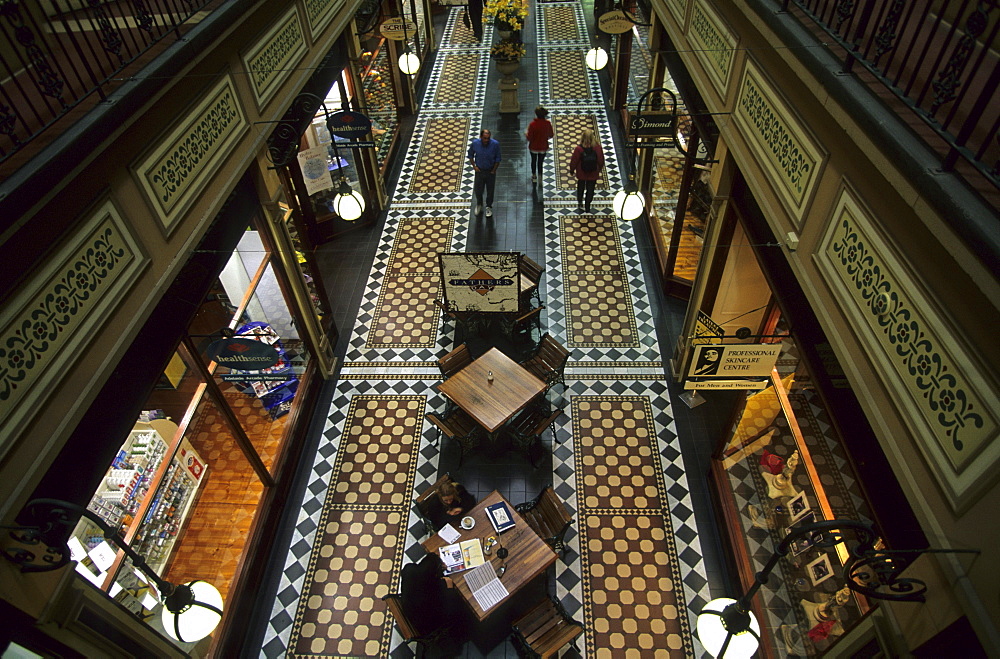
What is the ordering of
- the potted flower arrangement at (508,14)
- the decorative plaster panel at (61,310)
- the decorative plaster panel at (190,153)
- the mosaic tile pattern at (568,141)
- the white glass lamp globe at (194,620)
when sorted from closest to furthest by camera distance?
1. the decorative plaster panel at (61,310)
2. the white glass lamp globe at (194,620)
3. the decorative plaster panel at (190,153)
4. the mosaic tile pattern at (568,141)
5. the potted flower arrangement at (508,14)

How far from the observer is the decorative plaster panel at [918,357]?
8.37 feet

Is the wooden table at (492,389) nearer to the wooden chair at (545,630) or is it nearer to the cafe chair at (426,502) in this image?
the cafe chair at (426,502)

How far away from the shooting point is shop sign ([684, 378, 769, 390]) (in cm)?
564

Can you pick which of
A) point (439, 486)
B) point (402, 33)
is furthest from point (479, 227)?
point (439, 486)

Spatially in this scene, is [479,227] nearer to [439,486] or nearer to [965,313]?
[439,486]

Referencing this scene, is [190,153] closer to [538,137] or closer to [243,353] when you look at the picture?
[243,353]

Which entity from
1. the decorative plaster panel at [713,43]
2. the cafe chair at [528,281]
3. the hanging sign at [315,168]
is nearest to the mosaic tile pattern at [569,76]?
the cafe chair at [528,281]

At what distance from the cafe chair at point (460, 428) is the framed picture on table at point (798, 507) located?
11.5 feet

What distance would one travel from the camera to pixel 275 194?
6590mm

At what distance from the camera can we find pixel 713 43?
6297 millimetres

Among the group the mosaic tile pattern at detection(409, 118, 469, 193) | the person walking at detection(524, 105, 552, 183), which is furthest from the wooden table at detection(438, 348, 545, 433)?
the mosaic tile pattern at detection(409, 118, 469, 193)

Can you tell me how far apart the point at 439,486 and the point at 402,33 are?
28.6 ft

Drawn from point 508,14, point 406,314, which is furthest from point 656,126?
point 508,14

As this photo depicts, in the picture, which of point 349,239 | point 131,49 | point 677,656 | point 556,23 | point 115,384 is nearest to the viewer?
point 115,384
